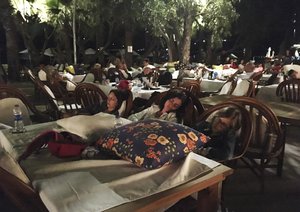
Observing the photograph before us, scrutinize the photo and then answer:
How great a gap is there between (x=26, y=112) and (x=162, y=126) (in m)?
1.61

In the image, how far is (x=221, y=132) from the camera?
1.85 metres

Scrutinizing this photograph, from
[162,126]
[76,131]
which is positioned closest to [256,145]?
[162,126]

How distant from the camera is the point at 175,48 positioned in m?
12.8

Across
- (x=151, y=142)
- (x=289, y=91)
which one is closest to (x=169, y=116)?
(x=151, y=142)

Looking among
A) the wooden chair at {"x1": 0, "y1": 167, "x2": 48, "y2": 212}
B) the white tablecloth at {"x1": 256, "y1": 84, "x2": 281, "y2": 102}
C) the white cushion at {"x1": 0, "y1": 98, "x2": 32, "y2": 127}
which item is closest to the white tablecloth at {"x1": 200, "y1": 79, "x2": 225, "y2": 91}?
the white tablecloth at {"x1": 256, "y1": 84, "x2": 281, "y2": 102}

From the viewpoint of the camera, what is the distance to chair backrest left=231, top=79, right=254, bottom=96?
3.69 metres

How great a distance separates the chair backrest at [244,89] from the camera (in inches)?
145

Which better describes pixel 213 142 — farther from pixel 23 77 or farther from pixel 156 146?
pixel 23 77

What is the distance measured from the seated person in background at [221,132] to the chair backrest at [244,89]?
72.1 inches

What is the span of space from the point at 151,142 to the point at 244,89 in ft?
9.13

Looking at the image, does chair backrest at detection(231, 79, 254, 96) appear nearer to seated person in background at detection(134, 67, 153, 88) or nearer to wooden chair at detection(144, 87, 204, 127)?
seated person in background at detection(134, 67, 153, 88)

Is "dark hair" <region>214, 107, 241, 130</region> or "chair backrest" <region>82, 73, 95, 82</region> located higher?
"dark hair" <region>214, 107, 241, 130</region>

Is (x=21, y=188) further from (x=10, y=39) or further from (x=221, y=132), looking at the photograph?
(x=10, y=39)

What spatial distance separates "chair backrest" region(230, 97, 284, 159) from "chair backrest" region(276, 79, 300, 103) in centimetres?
161
